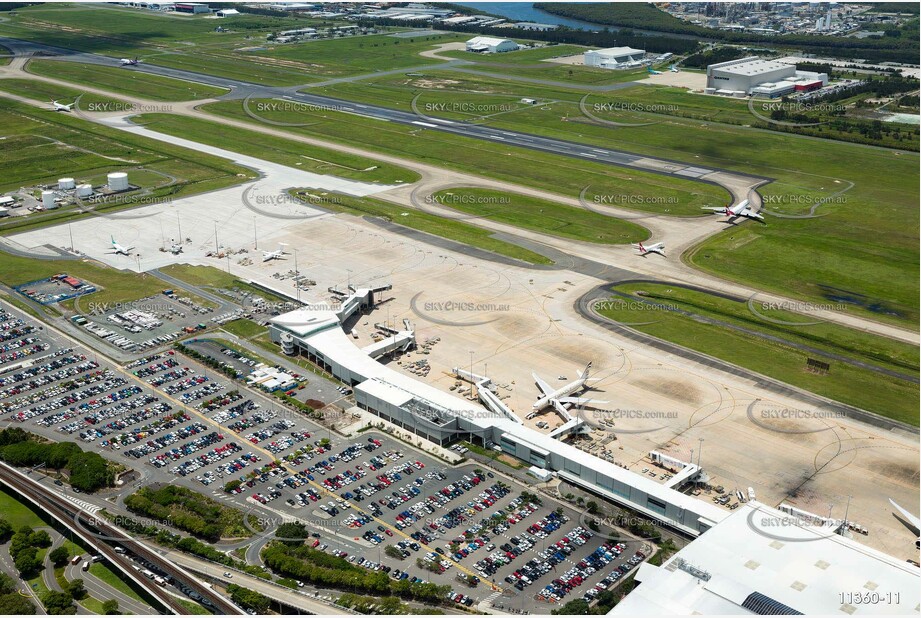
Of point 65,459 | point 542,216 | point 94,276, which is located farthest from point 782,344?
point 94,276

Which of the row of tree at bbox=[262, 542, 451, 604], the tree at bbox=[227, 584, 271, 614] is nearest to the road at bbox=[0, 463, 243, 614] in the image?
the tree at bbox=[227, 584, 271, 614]

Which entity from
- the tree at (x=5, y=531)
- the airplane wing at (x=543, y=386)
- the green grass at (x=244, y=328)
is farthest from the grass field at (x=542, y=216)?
the tree at (x=5, y=531)

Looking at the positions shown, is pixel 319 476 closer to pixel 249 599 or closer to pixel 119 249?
pixel 249 599

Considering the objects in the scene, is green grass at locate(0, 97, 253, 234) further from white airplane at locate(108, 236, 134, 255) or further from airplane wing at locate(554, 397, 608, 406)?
airplane wing at locate(554, 397, 608, 406)

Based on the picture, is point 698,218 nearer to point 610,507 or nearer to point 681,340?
point 681,340

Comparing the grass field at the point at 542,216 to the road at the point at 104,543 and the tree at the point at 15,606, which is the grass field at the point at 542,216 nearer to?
the road at the point at 104,543

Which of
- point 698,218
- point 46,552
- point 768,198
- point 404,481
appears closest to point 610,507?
point 404,481
